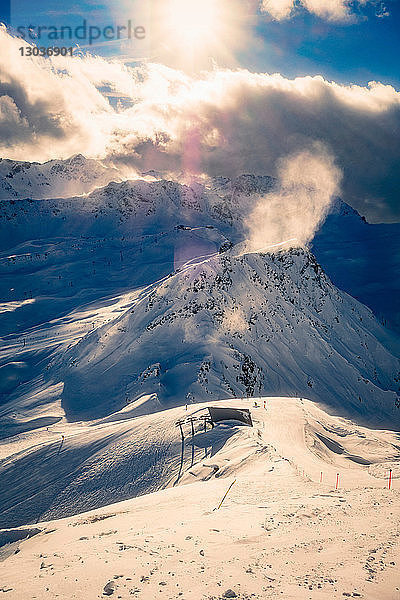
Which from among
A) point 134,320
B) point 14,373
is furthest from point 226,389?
point 14,373

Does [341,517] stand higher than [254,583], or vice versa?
[254,583]

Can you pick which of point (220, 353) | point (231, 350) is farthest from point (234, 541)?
point (231, 350)

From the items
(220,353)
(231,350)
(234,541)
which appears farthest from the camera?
(231,350)

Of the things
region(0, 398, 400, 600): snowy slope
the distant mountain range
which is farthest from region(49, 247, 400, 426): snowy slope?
region(0, 398, 400, 600): snowy slope

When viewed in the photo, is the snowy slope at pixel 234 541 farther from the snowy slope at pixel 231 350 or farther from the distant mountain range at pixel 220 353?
the snowy slope at pixel 231 350

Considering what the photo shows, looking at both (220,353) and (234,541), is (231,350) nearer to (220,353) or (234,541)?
(220,353)

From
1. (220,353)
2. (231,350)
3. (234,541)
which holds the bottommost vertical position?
(231,350)

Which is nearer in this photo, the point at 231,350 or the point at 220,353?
the point at 220,353

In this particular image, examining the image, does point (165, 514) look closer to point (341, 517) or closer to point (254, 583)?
point (341, 517)
